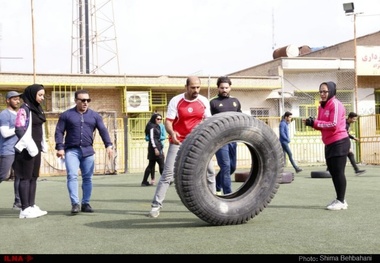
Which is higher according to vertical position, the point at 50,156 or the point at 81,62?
the point at 81,62

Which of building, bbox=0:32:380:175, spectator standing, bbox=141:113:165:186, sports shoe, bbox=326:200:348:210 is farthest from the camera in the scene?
building, bbox=0:32:380:175

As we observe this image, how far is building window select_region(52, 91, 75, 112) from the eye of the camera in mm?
19859

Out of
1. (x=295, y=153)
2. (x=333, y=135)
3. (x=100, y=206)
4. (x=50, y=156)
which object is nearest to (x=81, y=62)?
(x=50, y=156)

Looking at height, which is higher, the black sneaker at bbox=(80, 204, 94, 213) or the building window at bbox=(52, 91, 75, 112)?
the building window at bbox=(52, 91, 75, 112)

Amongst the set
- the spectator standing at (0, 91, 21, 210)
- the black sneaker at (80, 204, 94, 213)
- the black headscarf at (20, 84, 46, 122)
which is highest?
the black headscarf at (20, 84, 46, 122)

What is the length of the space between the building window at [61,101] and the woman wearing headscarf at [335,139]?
14.2 meters

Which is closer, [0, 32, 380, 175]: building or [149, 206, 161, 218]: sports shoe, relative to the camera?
[149, 206, 161, 218]: sports shoe

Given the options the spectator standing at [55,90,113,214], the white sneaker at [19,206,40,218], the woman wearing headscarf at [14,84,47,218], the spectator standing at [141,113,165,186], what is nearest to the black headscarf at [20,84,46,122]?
the woman wearing headscarf at [14,84,47,218]

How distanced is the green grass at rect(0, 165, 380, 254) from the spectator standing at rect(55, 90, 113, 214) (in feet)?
1.15

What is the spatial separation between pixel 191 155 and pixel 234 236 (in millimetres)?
1003

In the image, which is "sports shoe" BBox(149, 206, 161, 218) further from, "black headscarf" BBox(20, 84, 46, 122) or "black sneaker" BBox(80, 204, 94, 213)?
"black headscarf" BBox(20, 84, 46, 122)

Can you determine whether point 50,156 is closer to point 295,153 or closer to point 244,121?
point 295,153

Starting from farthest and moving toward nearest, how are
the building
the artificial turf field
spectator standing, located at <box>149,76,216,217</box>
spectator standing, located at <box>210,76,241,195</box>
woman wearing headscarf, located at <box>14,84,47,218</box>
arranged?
the building < spectator standing, located at <box>210,76,241,195</box> < woman wearing headscarf, located at <box>14,84,47,218</box> < spectator standing, located at <box>149,76,216,217</box> < the artificial turf field

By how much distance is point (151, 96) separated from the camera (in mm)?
21078
